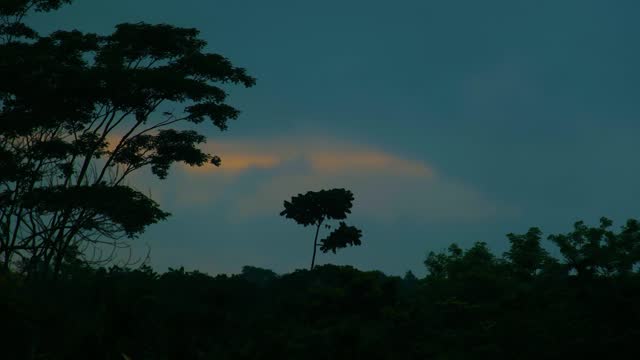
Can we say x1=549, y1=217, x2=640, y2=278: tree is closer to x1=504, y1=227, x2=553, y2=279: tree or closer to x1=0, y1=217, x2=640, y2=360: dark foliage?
x1=504, y1=227, x2=553, y2=279: tree

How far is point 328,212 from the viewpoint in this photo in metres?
38.9

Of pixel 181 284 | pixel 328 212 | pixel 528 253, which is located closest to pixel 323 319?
pixel 181 284

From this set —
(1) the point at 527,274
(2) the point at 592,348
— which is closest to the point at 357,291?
(2) the point at 592,348

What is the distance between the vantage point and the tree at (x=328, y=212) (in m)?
38.3

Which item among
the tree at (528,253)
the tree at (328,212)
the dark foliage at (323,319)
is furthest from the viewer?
the tree at (528,253)

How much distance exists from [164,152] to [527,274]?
20.3 meters

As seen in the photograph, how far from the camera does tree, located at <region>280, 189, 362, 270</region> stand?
3831cm

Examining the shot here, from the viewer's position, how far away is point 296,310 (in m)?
21.7

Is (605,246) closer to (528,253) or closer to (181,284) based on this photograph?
(528,253)

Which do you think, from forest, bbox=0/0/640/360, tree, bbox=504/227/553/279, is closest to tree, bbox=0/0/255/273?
forest, bbox=0/0/640/360

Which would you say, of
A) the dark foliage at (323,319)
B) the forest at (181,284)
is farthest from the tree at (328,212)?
the dark foliage at (323,319)

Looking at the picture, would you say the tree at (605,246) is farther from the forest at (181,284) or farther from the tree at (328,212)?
the tree at (328,212)

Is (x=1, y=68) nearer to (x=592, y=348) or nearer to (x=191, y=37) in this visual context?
(x=191, y=37)

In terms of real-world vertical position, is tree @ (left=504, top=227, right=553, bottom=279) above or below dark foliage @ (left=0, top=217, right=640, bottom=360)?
above
